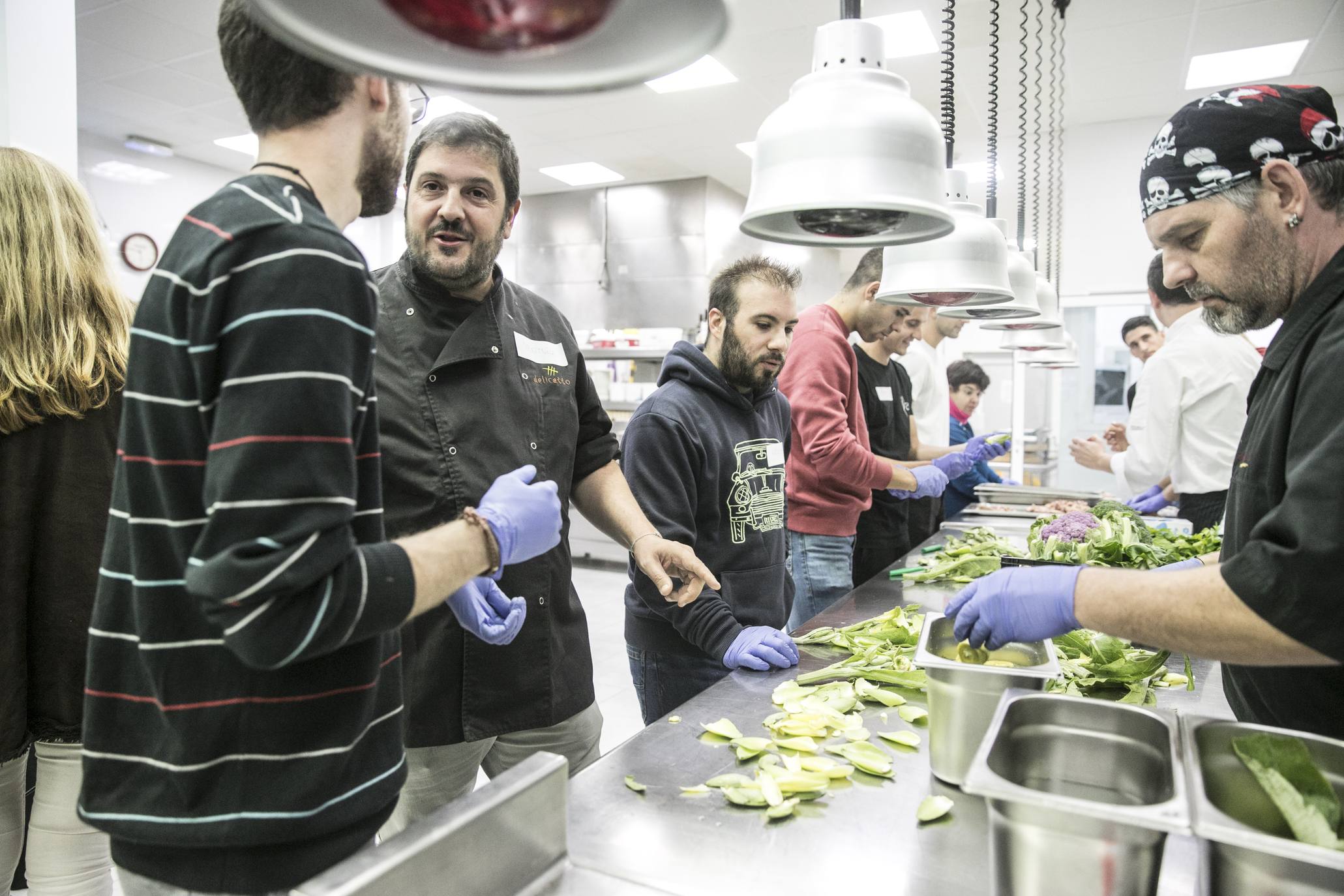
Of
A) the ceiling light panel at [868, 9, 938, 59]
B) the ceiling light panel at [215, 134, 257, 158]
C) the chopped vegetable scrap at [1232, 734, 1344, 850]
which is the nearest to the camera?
the chopped vegetable scrap at [1232, 734, 1344, 850]

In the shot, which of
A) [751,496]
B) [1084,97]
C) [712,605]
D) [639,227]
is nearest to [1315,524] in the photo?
[712,605]

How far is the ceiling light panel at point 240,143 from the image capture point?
7.19m

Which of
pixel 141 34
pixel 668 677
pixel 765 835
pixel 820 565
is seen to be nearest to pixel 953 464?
pixel 820 565

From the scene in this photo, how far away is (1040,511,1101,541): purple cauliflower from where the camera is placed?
242 cm

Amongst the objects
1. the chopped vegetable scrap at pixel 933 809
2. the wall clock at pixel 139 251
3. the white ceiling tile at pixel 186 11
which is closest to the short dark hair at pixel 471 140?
the chopped vegetable scrap at pixel 933 809

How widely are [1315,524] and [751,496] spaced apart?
4.28 feet

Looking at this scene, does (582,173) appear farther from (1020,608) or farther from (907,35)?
(1020,608)

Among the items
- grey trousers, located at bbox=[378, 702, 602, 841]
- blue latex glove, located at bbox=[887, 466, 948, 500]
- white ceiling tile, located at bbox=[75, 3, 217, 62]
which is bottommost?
grey trousers, located at bbox=[378, 702, 602, 841]

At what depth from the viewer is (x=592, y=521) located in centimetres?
189

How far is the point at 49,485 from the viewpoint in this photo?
1497mm

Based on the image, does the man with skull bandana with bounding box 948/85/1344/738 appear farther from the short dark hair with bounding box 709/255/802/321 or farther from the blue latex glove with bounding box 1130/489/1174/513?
the blue latex glove with bounding box 1130/489/1174/513

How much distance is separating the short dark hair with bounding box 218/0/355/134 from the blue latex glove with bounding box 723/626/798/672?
1224 millimetres

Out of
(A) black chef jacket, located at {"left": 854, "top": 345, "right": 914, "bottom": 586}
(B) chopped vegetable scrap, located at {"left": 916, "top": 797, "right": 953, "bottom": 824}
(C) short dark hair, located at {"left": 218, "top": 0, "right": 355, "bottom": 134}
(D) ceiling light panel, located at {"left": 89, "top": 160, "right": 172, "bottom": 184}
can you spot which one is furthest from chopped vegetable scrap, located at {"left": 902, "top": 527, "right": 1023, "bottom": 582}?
(D) ceiling light panel, located at {"left": 89, "top": 160, "right": 172, "bottom": 184}

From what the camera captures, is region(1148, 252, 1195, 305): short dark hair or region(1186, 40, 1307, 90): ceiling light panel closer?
region(1148, 252, 1195, 305): short dark hair
